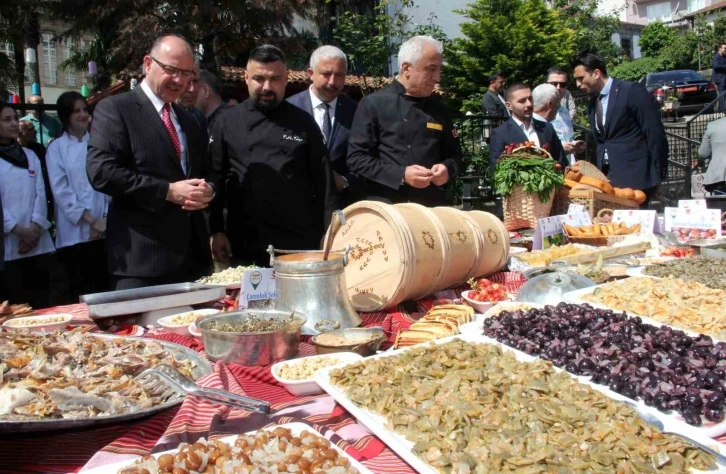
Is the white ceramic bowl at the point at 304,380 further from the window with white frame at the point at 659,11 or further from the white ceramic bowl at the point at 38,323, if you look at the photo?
the window with white frame at the point at 659,11

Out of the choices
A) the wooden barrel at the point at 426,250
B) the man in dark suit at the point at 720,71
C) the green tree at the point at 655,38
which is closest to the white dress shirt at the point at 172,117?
the wooden barrel at the point at 426,250

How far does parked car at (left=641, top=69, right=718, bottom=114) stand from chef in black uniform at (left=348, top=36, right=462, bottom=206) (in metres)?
19.2

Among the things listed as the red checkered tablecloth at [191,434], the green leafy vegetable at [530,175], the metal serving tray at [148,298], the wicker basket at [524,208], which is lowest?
the red checkered tablecloth at [191,434]

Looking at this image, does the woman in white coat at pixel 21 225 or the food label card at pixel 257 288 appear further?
the woman in white coat at pixel 21 225

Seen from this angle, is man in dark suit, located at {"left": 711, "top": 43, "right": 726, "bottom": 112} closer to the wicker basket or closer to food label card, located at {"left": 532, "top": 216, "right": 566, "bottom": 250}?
the wicker basket

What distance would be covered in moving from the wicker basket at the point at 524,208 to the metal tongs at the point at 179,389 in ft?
9.11

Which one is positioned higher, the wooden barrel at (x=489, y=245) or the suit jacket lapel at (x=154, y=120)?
the suit jacket lapel at (x=154, y=120)

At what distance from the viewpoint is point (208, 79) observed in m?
4.85

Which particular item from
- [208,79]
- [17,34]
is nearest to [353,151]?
[208,79]

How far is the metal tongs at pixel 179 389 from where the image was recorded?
1.39m

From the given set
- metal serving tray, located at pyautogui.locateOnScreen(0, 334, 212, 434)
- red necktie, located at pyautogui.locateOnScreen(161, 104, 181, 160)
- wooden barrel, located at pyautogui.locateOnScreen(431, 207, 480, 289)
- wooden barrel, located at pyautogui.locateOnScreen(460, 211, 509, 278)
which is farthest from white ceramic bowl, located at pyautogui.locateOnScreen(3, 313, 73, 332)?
wooden barrel, located at pyautogui.locateOnScreen(460, 211, 509, 278)

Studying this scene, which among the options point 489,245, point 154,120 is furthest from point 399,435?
point 154,120

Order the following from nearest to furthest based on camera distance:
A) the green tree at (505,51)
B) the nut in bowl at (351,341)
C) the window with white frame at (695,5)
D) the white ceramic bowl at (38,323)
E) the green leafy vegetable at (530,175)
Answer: the nut in bowl at (351,341), the white ceramic bowl at (38,323), the green leafy vegetable at (530,175), the green tree at (505,51), the window with white frame at (695,5)

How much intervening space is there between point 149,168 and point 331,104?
1761 millimetres
